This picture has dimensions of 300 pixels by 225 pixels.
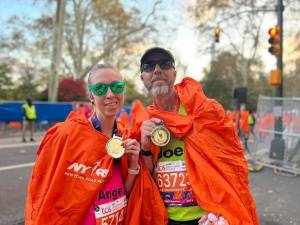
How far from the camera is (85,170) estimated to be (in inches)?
77.4

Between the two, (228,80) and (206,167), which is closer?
(206,167)

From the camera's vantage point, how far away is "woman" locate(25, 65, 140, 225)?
6.35ft

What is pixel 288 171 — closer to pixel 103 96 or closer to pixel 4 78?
pixel 103 96

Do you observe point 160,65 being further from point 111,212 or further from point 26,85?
point 26,85

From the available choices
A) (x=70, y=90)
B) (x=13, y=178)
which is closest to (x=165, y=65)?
(x=13, y=178)

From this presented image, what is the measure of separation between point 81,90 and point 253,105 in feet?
78.8

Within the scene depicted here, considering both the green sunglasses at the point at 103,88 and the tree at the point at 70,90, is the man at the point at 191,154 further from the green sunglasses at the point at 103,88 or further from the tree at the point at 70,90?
the tree at the point at 70,90

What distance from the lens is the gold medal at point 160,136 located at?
2.08m

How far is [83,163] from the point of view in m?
1.96

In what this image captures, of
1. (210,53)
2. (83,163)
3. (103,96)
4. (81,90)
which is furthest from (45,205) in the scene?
(210,53)

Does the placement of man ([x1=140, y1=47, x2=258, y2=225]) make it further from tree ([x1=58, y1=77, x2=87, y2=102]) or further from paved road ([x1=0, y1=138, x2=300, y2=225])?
tree ([x1=58, y1=77, x2=87, y2=102])

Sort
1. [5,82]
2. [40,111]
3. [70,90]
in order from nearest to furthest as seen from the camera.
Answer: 1. [40,111]
2. [70,90]
3. [5,82]

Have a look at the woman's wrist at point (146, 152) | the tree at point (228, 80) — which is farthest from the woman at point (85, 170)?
the tree at point (228, 80)

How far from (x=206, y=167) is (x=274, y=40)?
1024 cm
